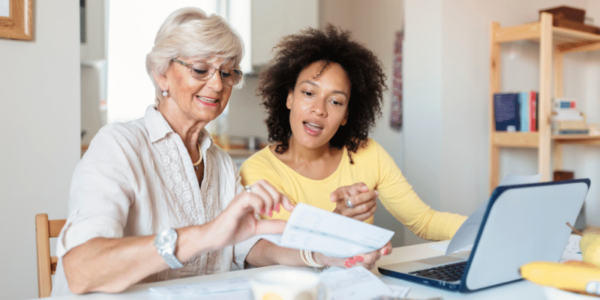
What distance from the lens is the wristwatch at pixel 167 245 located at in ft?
2.83

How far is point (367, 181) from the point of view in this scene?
5.72 ft

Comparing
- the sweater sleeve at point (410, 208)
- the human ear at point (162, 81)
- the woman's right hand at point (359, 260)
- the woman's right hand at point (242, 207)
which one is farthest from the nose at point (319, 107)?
the woman's right hand at point (242, 207)

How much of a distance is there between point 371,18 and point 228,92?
2159 mm

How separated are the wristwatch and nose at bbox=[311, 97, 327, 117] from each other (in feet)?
2.76

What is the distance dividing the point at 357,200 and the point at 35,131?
136 cm

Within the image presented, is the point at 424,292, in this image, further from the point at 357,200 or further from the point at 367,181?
the point at 367,181

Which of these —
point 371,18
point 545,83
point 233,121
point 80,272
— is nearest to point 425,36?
point 371,18

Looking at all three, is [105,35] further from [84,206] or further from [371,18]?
[371,18]

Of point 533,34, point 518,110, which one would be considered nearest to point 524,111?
point 518,110

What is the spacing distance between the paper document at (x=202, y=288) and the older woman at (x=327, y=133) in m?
0.61

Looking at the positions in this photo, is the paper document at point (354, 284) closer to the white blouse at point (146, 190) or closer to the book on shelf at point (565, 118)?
the white blouse at point (146, 190)

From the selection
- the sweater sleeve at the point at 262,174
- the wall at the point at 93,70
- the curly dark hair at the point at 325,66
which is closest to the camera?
the sweater sleeve at the point at 262,174

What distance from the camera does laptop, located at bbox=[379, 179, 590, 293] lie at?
0.81 metres

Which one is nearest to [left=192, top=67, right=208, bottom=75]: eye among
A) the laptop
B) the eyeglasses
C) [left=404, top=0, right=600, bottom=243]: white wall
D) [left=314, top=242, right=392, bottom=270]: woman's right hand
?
the eyeglasses
